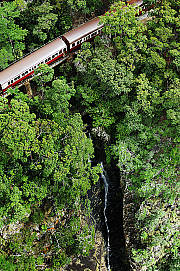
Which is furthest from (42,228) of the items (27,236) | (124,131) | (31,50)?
(31,50)

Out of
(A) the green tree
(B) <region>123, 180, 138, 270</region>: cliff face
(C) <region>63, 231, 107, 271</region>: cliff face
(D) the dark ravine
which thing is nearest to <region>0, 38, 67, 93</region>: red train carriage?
(A) the green tree

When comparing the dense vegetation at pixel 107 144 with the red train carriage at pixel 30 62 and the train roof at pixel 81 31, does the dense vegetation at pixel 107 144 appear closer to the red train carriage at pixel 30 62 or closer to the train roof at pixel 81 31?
the red train carriage at pixel 30 62

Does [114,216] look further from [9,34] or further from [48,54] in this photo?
[9,34]

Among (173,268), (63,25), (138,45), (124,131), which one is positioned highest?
(63,25)

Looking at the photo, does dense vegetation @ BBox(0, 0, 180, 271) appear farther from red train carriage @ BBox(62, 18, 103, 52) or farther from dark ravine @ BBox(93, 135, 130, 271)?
red train carriage @ BBox(62, 18, 103, 52)

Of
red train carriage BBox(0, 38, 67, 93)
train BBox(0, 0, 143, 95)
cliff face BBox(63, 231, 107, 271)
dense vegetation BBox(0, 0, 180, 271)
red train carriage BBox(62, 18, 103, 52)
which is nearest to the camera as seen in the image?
dense vegetation BBox(0, 0, 180, 271)

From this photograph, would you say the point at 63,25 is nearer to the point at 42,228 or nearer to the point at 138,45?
the point at 138,45

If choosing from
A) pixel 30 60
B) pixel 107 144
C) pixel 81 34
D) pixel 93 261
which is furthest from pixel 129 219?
pixel 81 34
